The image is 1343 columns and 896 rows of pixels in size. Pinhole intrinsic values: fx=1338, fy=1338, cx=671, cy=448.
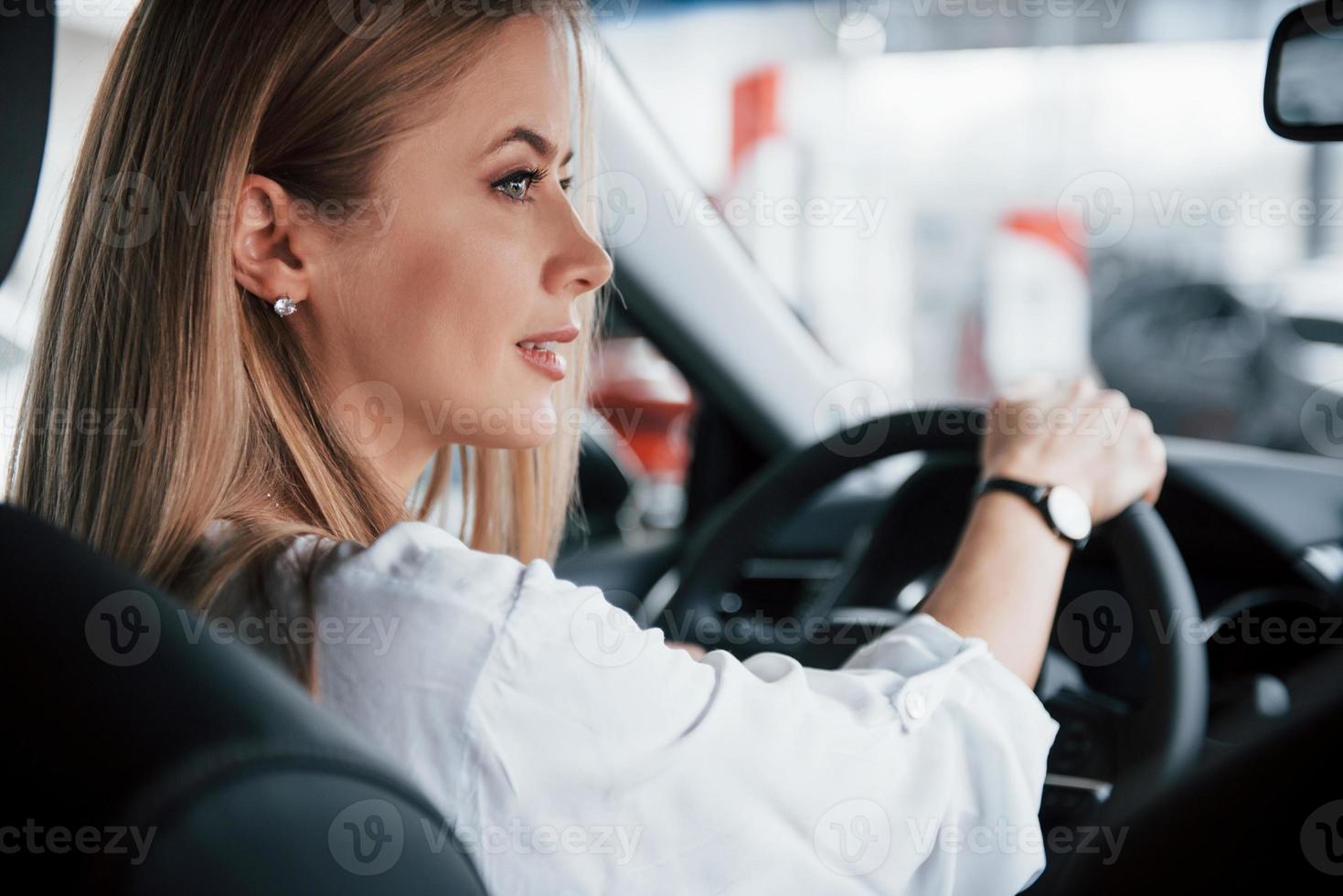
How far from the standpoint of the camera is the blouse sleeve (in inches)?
32.7

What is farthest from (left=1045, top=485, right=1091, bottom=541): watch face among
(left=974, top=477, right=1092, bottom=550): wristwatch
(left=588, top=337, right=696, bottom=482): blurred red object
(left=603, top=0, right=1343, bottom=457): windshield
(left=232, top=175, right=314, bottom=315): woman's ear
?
(left=603, top=0, right=1343, bottom=457): windshield

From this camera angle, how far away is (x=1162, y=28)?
32.1 ft

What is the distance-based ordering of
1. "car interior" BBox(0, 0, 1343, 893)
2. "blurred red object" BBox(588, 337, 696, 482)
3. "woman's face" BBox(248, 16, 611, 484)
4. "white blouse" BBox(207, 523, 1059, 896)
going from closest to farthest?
"car interior" BBox(0, 0, 1343, 893) < "white blouse" BBox(207, 523, 1059, 896) < "woman's face" BBox(248, 16, 611, 484) < "blurred red object" BBox(588, 337, 696, 482)

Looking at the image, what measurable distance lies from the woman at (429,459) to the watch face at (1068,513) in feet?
0.06

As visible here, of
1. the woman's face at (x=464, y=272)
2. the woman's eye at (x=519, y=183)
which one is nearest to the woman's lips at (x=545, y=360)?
the woman's face at (x=464, y=272)

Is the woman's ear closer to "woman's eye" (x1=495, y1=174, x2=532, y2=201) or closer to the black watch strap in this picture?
"woman's eye" (x1=495, y1=174, x2=532, y2=201)

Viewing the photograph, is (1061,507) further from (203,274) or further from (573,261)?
(203,274)

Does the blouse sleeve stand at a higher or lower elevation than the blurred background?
lower

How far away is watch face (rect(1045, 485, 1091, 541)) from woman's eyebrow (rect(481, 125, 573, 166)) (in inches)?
21.3

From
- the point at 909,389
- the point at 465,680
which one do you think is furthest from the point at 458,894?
the point at 909,389

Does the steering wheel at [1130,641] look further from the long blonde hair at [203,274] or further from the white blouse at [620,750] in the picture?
the long blonde hair at [203,274]

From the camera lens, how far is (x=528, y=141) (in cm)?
118

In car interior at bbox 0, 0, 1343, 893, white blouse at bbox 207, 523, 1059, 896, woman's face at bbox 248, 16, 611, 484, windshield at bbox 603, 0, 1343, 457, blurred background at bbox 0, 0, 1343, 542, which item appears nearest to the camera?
car interior at bbox 0, 0, 1343, 893

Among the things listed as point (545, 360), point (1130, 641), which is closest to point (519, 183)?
point (545, 360)
